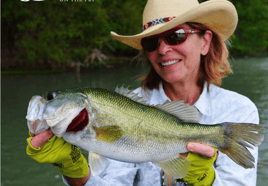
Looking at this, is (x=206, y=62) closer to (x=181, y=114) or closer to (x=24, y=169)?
(x=181, y=114)

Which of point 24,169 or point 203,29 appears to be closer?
point 203,29

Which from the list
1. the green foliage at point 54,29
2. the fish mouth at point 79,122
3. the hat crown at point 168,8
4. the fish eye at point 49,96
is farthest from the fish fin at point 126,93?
the green foliage at point 54,29

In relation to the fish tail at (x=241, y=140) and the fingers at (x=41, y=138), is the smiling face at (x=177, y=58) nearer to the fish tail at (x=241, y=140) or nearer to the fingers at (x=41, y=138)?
the fish tail at (x=241, y=140)

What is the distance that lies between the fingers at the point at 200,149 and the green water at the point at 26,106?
5.00 metres

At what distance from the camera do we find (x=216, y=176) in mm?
2025

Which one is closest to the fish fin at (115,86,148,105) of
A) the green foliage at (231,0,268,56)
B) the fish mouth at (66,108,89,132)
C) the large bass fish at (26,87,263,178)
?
the large bass fish at (26,87,263,178)

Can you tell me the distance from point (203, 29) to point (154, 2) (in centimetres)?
47

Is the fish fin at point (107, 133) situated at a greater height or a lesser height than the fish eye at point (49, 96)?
lesser

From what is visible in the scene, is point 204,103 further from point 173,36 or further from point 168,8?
point 168,8

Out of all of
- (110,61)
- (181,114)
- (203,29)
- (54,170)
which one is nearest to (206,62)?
(203,29)

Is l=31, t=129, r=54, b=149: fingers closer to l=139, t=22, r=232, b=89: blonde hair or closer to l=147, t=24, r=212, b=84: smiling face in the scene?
l=147, t=24, r=212, b=84: smiling face

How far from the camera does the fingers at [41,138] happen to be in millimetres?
1717

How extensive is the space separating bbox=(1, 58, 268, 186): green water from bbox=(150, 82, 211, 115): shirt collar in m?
4.39

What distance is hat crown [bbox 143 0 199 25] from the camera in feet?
7.69
